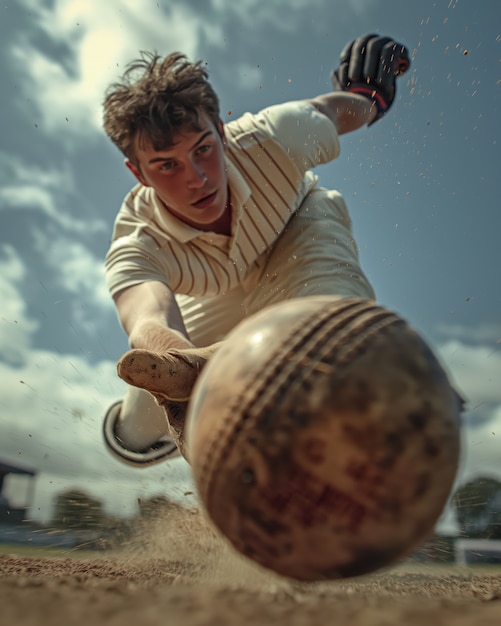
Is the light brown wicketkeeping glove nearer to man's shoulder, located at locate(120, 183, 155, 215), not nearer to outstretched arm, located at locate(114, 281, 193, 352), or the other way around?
outstretched arm, located at locate(114, 281, 193, 352)

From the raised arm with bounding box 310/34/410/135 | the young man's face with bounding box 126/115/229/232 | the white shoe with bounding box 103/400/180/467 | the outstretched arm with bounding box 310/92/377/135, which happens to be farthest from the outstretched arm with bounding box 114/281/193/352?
the raised arm with bounding box 310/34/410/135

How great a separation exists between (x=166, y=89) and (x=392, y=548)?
369 cm

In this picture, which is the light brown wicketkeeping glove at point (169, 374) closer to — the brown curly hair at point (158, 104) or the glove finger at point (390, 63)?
the brown curly hair at point (158, 104)

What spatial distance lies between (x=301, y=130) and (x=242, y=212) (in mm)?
778

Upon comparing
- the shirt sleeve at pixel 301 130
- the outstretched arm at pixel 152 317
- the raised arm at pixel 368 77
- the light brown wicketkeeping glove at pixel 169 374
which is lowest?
the light brown wicketkeeping glove at pixel 169 374

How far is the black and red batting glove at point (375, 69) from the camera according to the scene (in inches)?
219

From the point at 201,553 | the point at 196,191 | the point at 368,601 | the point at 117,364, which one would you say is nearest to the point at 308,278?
the point at 196,191

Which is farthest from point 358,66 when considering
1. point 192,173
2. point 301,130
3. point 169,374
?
point 169,374

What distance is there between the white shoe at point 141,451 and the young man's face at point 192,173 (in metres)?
2.09

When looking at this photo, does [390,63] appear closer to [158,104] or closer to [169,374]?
[158,104]

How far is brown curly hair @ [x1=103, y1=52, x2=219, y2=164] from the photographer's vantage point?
441cm

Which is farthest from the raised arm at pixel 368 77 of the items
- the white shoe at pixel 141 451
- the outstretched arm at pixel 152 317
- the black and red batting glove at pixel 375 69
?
the white shoe at pixel 141 451

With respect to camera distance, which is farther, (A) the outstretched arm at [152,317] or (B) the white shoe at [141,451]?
(B) the white shoe at [141,451]

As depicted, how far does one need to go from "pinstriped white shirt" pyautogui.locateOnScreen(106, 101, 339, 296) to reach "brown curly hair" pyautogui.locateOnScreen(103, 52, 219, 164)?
0.37 metres
